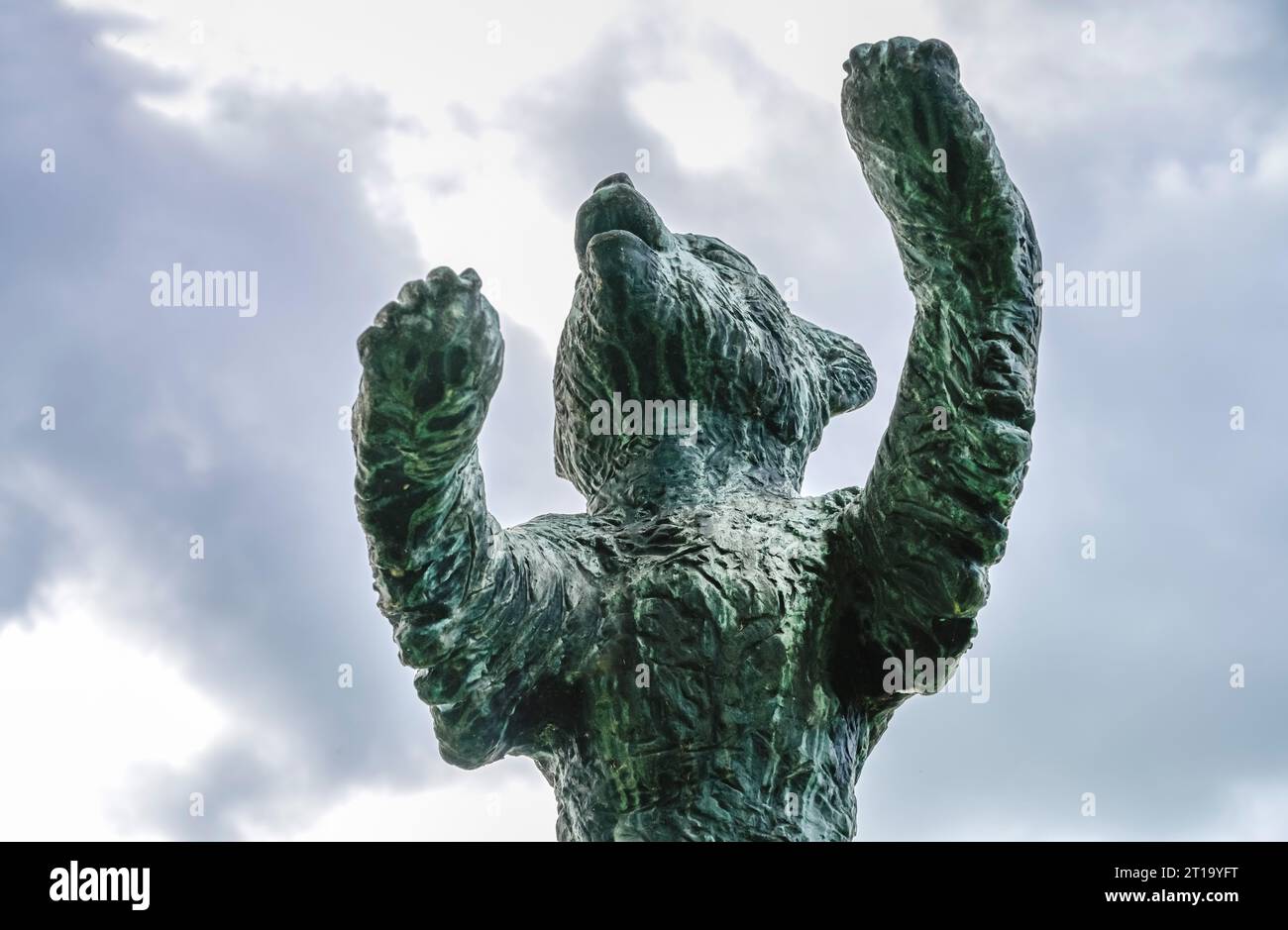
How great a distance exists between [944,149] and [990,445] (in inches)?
21.5

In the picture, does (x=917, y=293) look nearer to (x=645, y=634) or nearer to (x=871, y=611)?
(x=871, y=611)

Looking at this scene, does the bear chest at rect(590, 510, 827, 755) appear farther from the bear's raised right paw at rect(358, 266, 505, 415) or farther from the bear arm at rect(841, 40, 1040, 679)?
the bear's raised right paw at rect(358, 266, 505, 415)

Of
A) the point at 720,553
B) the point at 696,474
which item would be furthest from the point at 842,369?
the point at 720,553

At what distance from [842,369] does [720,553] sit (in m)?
0.91

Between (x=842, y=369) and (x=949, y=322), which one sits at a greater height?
(x=842, y=369)

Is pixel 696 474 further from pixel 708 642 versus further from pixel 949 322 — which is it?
pixel 949 322

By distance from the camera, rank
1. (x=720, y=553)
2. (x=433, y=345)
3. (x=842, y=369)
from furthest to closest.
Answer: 1. (x=842, y=369)
2. (x=720, y=553)
3. (x=433, y=345)

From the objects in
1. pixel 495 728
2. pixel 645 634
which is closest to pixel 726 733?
pixel 645 634

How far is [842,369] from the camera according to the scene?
12.3 feet

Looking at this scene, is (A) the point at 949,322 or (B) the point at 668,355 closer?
(A) the point at 949,322

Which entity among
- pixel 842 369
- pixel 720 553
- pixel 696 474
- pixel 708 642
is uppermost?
pixel 842 369

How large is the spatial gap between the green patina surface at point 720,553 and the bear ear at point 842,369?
51cm

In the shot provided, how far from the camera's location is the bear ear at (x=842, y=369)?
3.73m

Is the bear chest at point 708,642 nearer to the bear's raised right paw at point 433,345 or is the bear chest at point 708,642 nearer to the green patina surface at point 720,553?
the green patina surface at point 720,553
